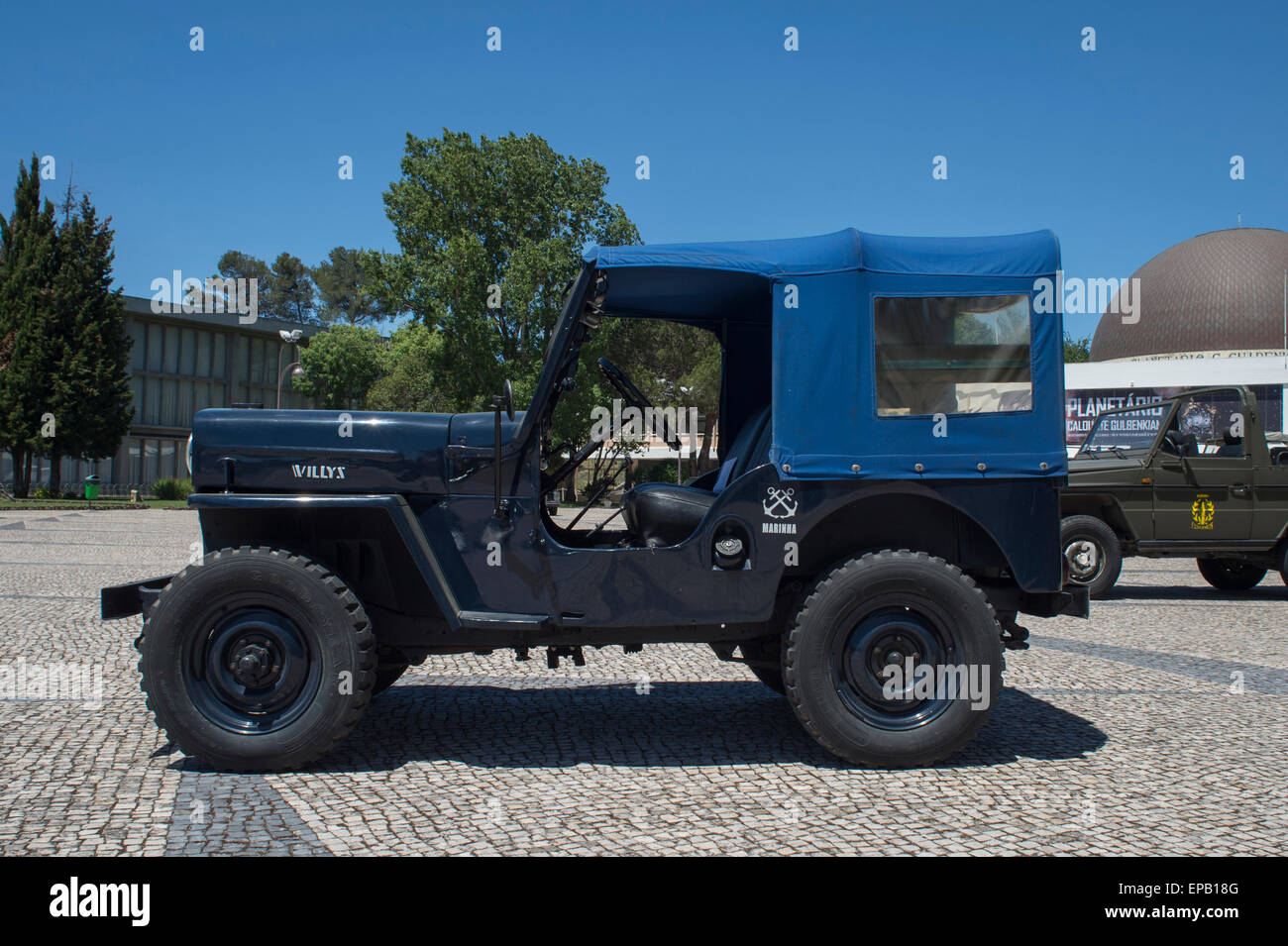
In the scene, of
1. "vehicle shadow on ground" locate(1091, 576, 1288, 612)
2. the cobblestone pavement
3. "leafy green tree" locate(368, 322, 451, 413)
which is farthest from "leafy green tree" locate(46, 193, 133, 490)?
"vehicle shadow on ground" locate(1091, 576, 1288, 612)

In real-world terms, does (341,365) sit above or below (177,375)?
above

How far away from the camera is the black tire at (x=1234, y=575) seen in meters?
13.1

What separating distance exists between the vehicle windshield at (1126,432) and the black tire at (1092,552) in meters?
1.31

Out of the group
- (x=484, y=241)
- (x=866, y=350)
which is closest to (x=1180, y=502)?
(x=866, y=350)

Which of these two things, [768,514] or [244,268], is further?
[244,268]

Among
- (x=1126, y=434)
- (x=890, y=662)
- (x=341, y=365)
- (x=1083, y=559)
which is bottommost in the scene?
(x=890, y=662)

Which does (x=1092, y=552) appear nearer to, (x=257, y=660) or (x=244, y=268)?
(x=257, y=660)

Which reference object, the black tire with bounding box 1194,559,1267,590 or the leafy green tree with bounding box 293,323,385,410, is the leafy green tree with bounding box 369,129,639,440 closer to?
the leafy green tree with bounding box 293,323,385,410

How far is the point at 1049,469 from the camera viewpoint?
4.72 meters

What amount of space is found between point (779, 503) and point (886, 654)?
2.77ft

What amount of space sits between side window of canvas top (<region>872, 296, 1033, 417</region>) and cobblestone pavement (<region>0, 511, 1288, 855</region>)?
1686 mm

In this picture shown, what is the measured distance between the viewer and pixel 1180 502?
464 inches

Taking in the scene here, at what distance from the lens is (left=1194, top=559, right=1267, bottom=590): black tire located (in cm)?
1309
